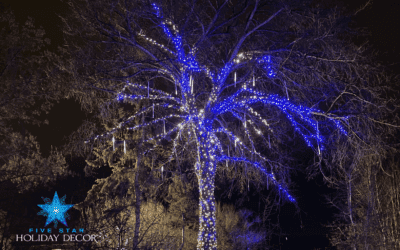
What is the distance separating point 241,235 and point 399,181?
863 centimetres

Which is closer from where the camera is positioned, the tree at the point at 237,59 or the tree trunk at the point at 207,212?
the tree at the point at 237,59

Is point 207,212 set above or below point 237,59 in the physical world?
below

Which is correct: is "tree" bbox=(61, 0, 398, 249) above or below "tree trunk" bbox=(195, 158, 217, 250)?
above

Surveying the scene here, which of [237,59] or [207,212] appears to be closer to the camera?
[207,212]

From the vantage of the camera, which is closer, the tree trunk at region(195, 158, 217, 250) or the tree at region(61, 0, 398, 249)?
the tree at region(61, 0, 398, 249)

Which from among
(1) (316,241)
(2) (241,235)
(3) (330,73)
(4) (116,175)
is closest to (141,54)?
(3) (330,73)

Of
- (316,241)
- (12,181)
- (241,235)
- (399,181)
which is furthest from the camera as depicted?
(316,241)

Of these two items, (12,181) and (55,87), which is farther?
(55,87)

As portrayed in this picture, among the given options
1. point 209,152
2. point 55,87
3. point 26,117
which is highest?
point 55,87

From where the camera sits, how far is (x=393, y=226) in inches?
613

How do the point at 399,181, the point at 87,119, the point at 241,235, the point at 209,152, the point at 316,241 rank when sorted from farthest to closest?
the point at 316,241 → the point at 399,181 → the point at 241,235 → the point at 87,119 → the point at 209,152

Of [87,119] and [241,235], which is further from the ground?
[87,119]

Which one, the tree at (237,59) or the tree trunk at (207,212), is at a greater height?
the tree at (237,59)

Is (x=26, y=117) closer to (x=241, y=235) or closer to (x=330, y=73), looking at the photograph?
(x=330, y=73)
